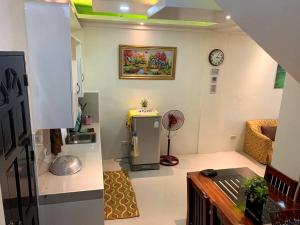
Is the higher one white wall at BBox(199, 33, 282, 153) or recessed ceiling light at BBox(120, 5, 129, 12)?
recessed ceiling light at BBox(120, 5, 129, 12)

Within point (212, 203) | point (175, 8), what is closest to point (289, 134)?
point (212, 203)

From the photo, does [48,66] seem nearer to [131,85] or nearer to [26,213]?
[26,213]

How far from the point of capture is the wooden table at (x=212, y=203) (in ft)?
5.78

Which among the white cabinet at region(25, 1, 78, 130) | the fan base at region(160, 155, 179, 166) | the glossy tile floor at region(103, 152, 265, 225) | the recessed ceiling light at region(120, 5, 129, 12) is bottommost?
the glossy tile floor at region(103, 152, 265, 225)

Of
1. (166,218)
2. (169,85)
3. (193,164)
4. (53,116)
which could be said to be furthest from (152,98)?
(53,116)

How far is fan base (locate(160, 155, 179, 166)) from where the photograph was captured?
4.30 metres

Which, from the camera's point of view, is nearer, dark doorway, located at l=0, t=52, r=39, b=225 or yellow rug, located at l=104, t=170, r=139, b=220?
dark doorway, located at l=0, t=52, r=39, b=225

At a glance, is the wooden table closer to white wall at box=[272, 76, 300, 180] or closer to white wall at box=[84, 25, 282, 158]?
white wall at box=[272, 76, 300, 180]

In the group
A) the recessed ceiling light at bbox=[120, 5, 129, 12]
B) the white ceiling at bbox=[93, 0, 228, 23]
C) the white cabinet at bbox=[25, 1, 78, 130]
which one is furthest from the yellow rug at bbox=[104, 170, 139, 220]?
the recessed ceiling light at bbox=[120, 5, 129, 12]

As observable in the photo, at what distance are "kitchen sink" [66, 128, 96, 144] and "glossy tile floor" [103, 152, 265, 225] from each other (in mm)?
1050

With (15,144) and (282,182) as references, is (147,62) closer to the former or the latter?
(282,182)

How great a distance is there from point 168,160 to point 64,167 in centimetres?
247

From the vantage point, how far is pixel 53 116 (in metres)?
1.86

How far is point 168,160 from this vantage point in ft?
14.4
